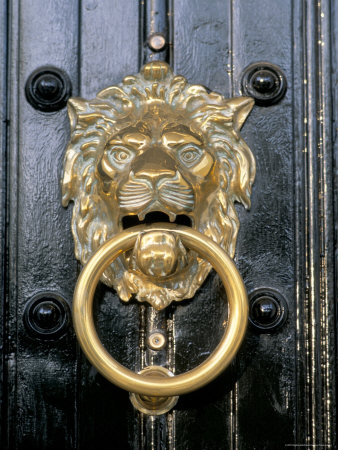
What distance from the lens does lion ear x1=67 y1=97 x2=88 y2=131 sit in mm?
776

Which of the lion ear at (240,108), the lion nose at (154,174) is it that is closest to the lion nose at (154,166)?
the lion nose at (154,174)

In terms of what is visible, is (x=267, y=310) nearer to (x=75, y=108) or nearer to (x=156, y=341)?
(x=156, y=341)

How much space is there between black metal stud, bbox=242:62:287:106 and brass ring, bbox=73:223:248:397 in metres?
0.22

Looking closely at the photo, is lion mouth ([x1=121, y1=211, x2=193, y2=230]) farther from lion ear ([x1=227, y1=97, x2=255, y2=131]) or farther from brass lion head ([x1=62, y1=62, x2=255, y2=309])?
lion ear ([x1=227, y1=97, x2=255, y2=131])

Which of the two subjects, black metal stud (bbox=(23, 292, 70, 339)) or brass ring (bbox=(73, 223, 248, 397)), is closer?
brass ring (bbox=(73, 223, 248, 397))

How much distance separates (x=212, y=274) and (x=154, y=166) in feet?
0.57

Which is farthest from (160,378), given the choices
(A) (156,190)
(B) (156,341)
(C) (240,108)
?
(C) (240,108)

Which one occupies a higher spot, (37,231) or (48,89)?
(48,89)

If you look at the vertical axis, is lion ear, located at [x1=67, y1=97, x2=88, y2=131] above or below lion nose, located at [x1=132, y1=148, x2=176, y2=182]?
above

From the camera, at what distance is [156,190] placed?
2.21ft

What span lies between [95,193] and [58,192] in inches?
2.2

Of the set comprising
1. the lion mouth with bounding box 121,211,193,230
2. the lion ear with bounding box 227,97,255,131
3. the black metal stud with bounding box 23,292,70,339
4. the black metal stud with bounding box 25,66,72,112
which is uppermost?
the black metal stud with bounding box 25,66,72,112

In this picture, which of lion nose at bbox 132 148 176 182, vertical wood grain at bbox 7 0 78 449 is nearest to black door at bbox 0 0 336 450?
vertical wood grain at bbox 7 0 78 449

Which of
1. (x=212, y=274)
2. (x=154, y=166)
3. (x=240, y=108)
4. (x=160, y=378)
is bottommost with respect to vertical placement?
(x=160, y=378)
